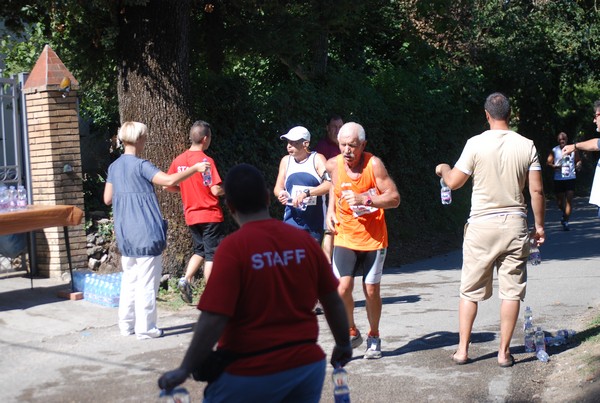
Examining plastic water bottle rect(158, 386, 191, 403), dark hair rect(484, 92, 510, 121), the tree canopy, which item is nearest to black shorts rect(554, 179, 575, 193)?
the tree canopy

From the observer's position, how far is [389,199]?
272 inches

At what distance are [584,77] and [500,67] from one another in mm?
4791

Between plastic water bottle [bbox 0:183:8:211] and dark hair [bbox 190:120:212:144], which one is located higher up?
dark hair [bbox 190:120:212:144]

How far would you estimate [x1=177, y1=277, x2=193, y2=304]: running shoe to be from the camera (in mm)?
9000

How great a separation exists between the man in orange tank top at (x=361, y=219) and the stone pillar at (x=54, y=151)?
404 cm

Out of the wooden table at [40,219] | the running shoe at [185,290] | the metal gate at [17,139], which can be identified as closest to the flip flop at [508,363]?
the running shoe at [185,290]

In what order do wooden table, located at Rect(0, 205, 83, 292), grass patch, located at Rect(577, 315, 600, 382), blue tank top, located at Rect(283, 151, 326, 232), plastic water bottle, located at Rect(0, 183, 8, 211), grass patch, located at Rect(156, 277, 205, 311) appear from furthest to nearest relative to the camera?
grass patch, located at Rect(156, 277, 205, 311) < plastic water bottle, located at Rect(0, 183, 8, 211) < wooden table, located at Rect(0, 205, 83, 292) < blue tank top, located at Rect(283, 151, 326, 232) < grass patch, located at Rect(577, 315, 600, 382)

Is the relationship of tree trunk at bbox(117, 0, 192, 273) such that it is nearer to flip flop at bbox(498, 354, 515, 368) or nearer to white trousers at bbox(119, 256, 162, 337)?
white trousers at bbox(119, 256, 162, 337)

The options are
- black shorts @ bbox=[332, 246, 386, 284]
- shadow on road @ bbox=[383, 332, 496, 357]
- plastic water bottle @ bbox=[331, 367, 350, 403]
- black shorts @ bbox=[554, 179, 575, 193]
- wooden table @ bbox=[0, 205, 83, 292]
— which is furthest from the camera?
black shorts @ bbox=[554, 179, 575, 193]

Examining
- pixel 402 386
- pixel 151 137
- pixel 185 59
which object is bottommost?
pixel 402 386

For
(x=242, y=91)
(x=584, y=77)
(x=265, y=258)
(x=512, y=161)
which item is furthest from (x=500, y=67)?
(x=265, y=258)

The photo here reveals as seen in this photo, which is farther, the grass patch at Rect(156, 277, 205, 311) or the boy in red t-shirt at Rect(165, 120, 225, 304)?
the grass patch at Rect(156, 277, 205, 311)

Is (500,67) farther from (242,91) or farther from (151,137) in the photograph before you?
(151,137)

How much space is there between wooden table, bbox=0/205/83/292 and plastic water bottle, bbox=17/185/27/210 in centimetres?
8
